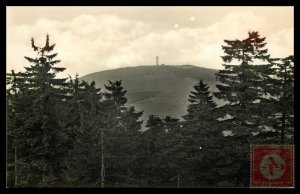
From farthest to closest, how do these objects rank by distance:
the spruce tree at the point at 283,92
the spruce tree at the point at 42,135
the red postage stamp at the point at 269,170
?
the spruce tree at the point at 42,135
the spruce tree at the point at 283,92
the red postage stamp at the point at 269,170

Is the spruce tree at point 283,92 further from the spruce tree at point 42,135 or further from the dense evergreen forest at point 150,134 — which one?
the spruce tree at point 42,135

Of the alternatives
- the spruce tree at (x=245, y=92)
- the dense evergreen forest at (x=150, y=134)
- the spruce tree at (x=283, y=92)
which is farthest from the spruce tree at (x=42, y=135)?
the spruce tree at (x=283, y=92)

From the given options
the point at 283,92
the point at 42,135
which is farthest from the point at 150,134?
the point at 283,92

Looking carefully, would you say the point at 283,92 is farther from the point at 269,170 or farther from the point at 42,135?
the point at 42,135

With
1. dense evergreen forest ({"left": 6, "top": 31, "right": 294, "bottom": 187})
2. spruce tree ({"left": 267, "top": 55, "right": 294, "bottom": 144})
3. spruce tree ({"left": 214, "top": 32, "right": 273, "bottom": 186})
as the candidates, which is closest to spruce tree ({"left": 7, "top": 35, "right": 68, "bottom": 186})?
dense evergreen forest ({"left": 6, "top": 31, "right": 294, "bottom": 187})

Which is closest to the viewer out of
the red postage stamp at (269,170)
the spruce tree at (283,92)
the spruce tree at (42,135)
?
the red postage stamp at (269,170)

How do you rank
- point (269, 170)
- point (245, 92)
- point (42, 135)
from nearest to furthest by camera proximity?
point (269, 170) → point (245, 92) → point (42, 135)
